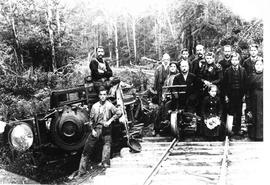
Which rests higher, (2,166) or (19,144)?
(19,144)

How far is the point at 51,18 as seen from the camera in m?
11.1

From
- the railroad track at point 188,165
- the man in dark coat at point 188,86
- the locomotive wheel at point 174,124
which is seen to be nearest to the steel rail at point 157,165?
the railroad track at point 188,165

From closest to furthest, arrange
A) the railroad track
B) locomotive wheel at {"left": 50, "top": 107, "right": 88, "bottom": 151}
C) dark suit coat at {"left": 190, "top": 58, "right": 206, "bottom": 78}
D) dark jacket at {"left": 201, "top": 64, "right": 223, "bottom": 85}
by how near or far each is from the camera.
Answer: the railroad track
locomotive wheel at {"left": 50, "top": 107, "right": 88, "bottom": 151}
dark jacket at {"left": 201, "top": 64, "right": 223, "bottom": 85}
dark suit coat at {"left": 190, "top": 58, "right": 206, "bottom": 78}

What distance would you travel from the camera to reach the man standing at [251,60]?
6.25 metres

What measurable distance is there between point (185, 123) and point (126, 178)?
→ 8.73 ft

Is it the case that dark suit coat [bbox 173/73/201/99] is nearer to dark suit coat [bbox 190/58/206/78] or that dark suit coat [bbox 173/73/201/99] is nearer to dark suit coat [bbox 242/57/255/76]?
dark suit coat [bbox 190/58/206/78]

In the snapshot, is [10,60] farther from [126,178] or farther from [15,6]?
[126,178]

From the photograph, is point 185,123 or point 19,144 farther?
point 185,123

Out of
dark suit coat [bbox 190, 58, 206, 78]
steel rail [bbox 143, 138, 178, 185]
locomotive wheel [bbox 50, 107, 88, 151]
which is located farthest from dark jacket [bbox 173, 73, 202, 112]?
locomotive wheel [bbox 50, 107, 88, 151]

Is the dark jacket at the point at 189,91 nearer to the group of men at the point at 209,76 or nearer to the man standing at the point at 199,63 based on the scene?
the group of men at the point at 209,76

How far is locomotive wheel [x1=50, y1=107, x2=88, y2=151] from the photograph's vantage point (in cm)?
587

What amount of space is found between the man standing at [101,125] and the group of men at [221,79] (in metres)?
1.72

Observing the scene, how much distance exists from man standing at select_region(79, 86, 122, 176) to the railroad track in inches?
11.6

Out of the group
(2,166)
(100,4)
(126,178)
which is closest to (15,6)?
(2,166)
